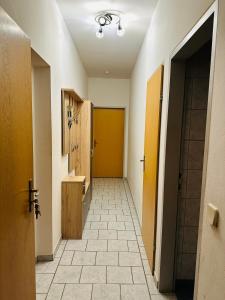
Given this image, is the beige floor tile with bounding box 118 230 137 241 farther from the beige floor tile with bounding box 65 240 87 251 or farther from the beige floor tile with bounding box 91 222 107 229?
the beige floor tile with bounding box 65 240 87 251

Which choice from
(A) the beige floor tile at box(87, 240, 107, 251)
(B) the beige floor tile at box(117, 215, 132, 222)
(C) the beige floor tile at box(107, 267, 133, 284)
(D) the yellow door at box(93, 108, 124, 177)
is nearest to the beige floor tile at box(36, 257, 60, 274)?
(A) the beige floor tile at box(87, 240, 107, 251)

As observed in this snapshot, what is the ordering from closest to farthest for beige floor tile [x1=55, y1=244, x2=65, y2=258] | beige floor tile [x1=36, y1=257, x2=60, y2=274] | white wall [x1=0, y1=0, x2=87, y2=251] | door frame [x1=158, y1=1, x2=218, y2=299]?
1. white wall [x1=0, y1=0, x2=87, y2=251]
2. door frame [x1=158, y1=1, x2=218, y2=299]
3. beige floor tile [x1=36, y1=257, x2=60, y2=274]
4. beige floor tile [x1=55, y1=244, x2=65, y2=258]

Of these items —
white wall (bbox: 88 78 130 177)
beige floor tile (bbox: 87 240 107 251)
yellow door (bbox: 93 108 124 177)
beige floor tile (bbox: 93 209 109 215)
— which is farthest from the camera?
yellow door (bbox: 93 108 124 177)

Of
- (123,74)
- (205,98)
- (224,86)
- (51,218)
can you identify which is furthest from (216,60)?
(123,74)

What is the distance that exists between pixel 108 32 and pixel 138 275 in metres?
3.10

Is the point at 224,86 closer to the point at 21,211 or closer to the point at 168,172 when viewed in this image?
the point at 168,172

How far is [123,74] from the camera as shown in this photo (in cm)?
Answer: 549

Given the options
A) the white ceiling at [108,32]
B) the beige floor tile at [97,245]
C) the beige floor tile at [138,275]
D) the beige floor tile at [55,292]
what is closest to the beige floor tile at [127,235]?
the beige floor tile at [97,245]

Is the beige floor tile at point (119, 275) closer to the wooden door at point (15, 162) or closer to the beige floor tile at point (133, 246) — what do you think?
the beige floor tile at point (133, 246)

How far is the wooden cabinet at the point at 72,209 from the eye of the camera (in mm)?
2822

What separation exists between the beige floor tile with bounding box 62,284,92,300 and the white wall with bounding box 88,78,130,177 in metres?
4.69

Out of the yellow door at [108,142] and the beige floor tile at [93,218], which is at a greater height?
the yellow door at [108,142]

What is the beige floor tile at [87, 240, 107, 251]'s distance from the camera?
8.68ft

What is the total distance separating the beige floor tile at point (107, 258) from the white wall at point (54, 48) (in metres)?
0.53
